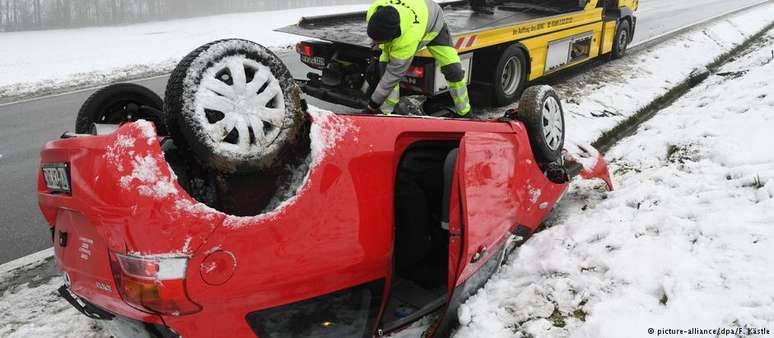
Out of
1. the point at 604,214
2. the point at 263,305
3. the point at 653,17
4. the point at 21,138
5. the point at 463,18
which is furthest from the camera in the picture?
the point at 653,17

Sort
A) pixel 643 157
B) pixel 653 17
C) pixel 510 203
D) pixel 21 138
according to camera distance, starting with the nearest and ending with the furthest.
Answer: pixel 510 203
pixel 643 157
pixel 21 138
pixel 653 17

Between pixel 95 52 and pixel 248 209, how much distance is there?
1660 centimetres

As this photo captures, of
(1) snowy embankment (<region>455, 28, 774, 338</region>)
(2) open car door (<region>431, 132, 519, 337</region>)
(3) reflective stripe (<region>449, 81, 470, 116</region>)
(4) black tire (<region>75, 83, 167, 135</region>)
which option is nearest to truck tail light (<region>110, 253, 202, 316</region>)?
(4) black tire (<region>75, 83, 167, 135</region>)

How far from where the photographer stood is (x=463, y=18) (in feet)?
23.9

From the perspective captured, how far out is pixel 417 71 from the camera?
18.8 ft

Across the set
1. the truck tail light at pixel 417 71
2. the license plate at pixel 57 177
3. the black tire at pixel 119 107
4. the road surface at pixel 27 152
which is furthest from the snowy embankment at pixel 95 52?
the license plate at pixel 57 177

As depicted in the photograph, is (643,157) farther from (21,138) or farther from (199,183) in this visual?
(21,138)

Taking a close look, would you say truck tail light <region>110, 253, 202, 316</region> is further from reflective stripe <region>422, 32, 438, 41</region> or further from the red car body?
reflective stripe <region>422, 32, 438, 41</region>

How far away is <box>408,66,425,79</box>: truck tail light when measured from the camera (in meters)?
5.70

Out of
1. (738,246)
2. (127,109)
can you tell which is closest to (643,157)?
(738,246)

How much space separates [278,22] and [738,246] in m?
24.2

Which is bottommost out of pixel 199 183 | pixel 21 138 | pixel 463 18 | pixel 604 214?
pixel 21 138

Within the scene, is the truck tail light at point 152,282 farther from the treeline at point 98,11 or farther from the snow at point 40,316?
the treeline at point 98,11

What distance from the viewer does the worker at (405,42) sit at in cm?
474
